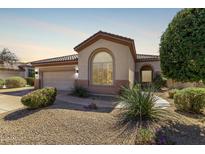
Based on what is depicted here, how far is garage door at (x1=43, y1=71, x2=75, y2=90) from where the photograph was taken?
17000mm

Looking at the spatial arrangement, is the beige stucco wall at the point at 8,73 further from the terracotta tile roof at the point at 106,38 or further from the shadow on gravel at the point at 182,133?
the shadow on gravel at the point at 182,133

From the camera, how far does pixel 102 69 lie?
13.6 meters

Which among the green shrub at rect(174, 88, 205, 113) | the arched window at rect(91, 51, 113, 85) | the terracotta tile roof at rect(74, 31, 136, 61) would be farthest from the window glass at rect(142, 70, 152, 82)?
the green shrub at rect(174, 88, 205, 113)

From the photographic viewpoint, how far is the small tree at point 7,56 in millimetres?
45625

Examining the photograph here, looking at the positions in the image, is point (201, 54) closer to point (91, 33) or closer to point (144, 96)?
point (144, 96)

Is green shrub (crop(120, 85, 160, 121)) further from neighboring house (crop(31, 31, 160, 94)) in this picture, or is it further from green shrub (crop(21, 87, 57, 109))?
Result: neighboring house (crop(31, 31, 160, 94))

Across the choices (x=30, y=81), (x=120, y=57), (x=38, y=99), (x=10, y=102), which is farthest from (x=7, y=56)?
(x=38, y=99)

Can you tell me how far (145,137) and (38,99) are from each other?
6227 mm

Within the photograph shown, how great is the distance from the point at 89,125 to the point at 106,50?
27.4ft

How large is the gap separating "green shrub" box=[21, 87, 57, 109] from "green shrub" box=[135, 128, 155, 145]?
588 cm

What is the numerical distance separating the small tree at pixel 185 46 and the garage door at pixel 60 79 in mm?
11973

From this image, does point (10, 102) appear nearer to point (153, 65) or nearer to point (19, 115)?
point (19, 115)

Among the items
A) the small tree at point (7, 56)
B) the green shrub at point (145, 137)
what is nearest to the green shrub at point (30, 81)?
the small tree at point (7, 56)
